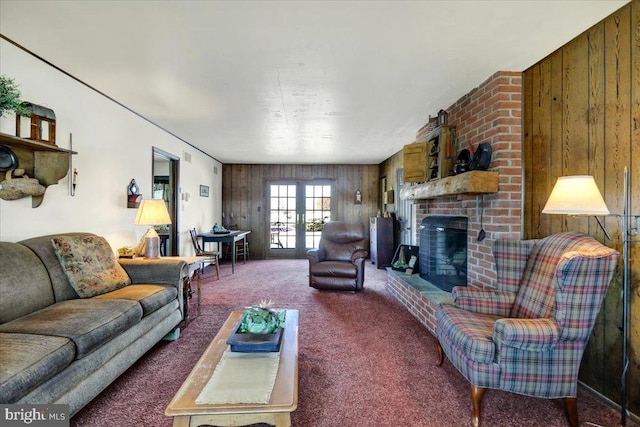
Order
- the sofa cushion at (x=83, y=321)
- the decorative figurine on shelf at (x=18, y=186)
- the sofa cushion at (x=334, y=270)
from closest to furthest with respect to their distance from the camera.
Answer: the sofa cushion at (x=83, y=321) → the decorative figurine on shelf at (x=18, y=186) → the sofa cushion at (x=334, y=270)

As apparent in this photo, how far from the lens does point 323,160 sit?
6645mm

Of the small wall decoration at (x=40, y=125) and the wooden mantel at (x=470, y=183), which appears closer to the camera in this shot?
the small wall decoration at (x=40, y=125)

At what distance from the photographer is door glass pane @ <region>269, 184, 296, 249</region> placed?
283 inches

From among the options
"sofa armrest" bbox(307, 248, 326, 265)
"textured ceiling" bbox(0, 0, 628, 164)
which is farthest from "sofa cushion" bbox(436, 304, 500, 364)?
"sofa armrest" bbox(307, 248, 326, 265)

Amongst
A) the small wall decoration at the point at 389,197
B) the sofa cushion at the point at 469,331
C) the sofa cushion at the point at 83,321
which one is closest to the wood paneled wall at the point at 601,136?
the sofa cushion at the point at 469,331

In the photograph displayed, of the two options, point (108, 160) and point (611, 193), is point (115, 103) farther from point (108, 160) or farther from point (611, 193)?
point (611, 193)

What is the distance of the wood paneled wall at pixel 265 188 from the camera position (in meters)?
7.12

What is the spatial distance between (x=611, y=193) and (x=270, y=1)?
2305 mm

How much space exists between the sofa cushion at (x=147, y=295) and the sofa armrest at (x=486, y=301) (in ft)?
7.65

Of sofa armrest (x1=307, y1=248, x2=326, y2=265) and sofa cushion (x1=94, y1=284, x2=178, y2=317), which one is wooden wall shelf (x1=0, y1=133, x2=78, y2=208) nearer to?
sofa cushion (x1=94, y1=284, x2=178, y2=317)

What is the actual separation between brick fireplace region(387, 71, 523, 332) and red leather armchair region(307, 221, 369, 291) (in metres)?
1.23

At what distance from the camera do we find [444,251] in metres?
3.35

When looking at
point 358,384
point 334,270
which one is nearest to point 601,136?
point 358,384

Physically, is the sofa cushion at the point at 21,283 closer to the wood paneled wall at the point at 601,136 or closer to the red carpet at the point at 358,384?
the red carpet at the point at 358,384
